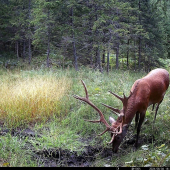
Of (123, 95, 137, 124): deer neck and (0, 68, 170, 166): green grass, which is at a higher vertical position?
(123, 95, 137, 124): deer neck

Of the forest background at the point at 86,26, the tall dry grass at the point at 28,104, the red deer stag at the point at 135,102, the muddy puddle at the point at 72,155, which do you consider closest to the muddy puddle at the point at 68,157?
the muddy puddle at the point at 72,155

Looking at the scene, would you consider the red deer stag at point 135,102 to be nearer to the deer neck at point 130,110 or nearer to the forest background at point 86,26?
the deer neck at point 130,110

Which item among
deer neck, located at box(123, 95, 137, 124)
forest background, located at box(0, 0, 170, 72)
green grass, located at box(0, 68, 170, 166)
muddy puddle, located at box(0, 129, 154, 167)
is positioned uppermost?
forest background, located at box(0, 0, 170, 72)

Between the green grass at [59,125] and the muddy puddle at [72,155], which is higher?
the green grass at [59,125]

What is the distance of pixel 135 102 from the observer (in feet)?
12.7

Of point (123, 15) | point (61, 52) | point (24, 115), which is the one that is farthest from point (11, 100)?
point (123, 15)

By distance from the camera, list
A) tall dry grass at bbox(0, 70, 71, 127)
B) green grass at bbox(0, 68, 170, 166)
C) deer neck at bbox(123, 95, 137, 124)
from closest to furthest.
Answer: green grass at bbox(0, 68, 170, 166)
deer neck at bbox(123, 95, 137, 124)
tall dry grass at bbox(0, 70, 71, 127)

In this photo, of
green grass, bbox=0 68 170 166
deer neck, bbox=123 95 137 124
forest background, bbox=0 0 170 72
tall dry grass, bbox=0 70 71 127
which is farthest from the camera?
forest background, bbox=0 0 170 72

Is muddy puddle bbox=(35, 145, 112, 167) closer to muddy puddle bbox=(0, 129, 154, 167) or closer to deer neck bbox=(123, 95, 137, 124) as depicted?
muddy puddle bbox=(0, 129, 154, 167)

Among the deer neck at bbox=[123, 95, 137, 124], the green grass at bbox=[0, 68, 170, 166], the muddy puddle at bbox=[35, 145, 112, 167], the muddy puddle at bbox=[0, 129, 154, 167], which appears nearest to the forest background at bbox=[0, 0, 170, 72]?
the deer neck at bbox=[123, 95, 137, 124]

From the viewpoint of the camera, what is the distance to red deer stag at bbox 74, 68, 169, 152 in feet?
12.1

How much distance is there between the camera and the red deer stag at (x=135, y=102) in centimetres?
369

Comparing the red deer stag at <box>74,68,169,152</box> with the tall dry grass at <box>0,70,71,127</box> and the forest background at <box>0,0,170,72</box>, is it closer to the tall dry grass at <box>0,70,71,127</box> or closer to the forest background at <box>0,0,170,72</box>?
the tall dry grass at <box>0,70,71,127</box>

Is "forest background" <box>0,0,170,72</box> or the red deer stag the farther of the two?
"forest background" <box>0,0,170,72</box>
